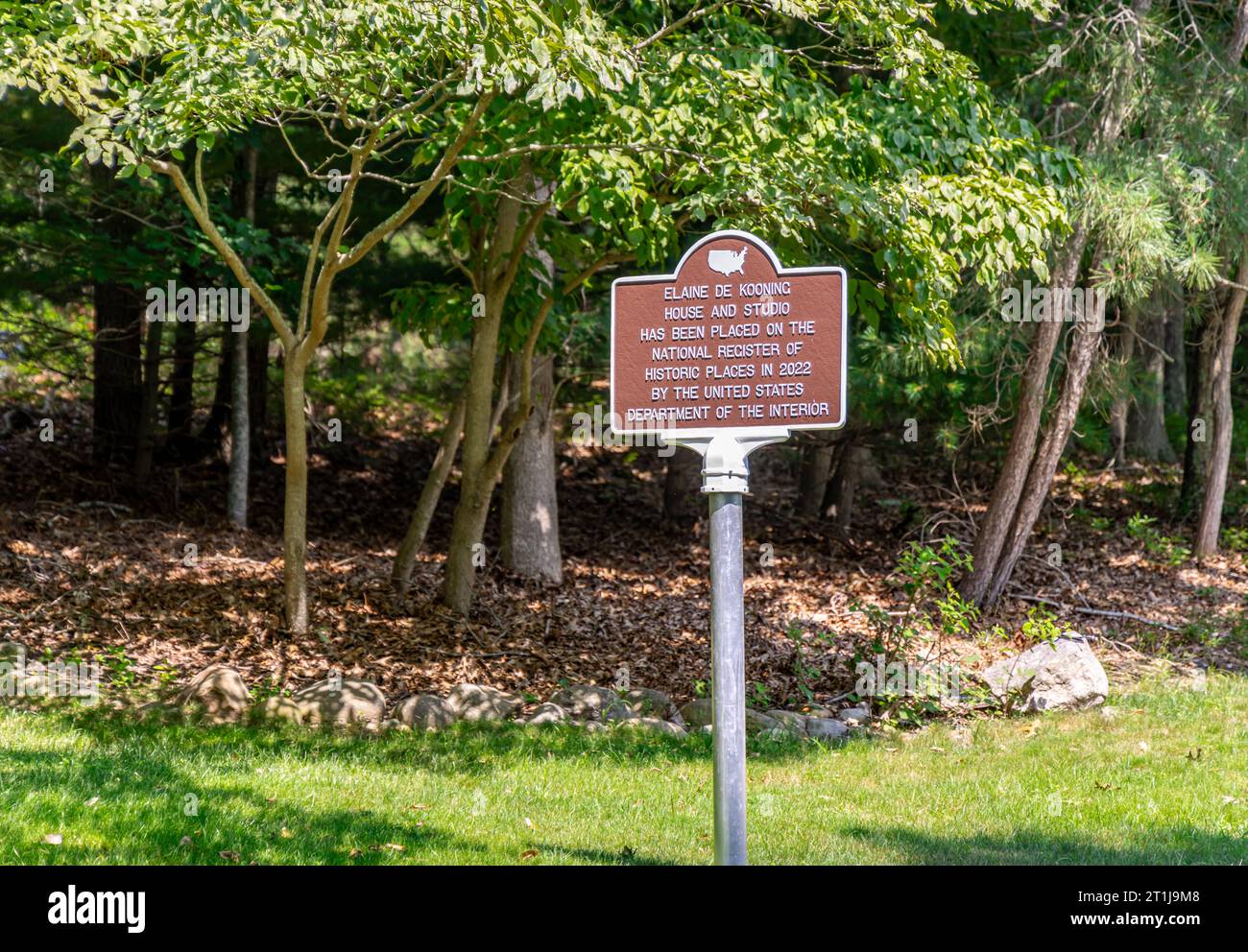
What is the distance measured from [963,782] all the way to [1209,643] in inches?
253

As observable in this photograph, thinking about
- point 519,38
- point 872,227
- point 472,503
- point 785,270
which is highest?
point 519,38

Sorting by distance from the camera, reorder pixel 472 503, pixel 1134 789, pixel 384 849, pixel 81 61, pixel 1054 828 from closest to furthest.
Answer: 1. pixel 384 849
2. pixel 1054 828
3. pixel 1134 789
4. pixel 81 61
5. pixel 472 503

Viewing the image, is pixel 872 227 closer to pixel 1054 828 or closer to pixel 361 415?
pixel 1054 828

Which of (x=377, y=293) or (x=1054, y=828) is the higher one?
(x=377, y=293)

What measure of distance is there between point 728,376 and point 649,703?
5.54 metres

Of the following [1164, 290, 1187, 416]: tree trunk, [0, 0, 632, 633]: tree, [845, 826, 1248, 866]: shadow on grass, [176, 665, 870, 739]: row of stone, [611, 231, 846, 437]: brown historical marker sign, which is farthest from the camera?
[1164, 290, 1187, 416]: tree trunk

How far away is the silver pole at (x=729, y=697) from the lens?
15.6 feet

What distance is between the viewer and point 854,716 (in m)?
10.2

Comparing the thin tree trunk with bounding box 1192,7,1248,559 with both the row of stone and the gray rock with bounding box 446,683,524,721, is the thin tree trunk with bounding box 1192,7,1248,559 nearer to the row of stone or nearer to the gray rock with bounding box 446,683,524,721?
the row of stone

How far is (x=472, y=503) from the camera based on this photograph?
1204 cm

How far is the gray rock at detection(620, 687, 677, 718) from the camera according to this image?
32.7 ft

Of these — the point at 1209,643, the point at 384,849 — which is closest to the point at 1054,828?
the point at 384,849

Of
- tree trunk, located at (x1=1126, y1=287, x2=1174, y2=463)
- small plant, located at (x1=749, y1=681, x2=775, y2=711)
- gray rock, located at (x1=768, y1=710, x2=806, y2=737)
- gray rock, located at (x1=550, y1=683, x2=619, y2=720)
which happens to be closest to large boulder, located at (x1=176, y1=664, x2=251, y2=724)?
gray rock, located at (x1=550, y1=683, x2=619, y2=720)

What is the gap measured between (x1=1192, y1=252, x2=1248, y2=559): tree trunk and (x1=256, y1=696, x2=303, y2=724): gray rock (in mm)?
12067
